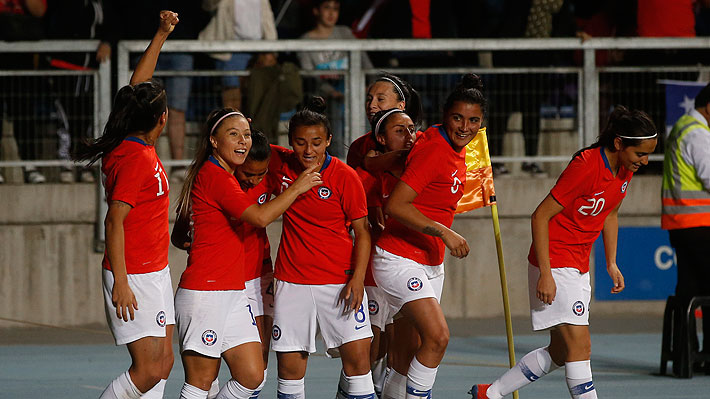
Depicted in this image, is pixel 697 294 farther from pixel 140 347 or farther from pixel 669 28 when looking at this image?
pixel 140 347

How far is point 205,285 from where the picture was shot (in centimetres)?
570

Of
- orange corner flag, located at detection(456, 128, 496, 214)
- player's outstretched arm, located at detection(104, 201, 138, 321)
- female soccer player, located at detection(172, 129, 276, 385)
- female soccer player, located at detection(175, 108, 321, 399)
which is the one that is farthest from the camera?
orange corner flag, located at detection(456, 128, 496, 214)

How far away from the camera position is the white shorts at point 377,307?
655 centimetres

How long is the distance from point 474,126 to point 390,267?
3.03 feet

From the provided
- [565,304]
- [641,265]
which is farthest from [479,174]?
[641,265]

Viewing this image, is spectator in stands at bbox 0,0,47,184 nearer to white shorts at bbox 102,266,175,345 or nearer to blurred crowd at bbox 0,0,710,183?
blurred crowd at bbox 0,0,710,183

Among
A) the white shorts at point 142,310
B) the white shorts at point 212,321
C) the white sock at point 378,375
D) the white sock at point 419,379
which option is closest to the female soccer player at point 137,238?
the white shorts at point 142,310

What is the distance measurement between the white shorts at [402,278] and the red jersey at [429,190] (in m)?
0.04

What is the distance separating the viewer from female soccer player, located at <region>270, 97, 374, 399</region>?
5.89 metres

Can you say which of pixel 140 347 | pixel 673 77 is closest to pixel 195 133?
pixel 673 77

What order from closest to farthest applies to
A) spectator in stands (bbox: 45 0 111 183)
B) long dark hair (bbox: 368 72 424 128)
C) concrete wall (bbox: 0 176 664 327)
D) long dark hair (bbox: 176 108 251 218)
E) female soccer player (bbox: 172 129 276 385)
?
long dark hair (bbox: 176 108 251 218)
female soccer player (bbox: 172 129 276 385)
long dark hair (bbox: 368 72 424 128)
concrete wall (bbox: 0 176 664 327)
spectator in stands (bbox: 45 0 111 183)

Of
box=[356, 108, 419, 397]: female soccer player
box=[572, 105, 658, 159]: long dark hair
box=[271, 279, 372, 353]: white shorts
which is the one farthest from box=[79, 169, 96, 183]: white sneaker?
box=[572, 105, 658, 159]: long dark hair

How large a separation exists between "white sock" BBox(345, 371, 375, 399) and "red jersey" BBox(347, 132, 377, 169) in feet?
4.65

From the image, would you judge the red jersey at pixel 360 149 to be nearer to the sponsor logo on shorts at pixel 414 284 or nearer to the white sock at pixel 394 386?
the sponsor logo on shorts at pixel 414 284
